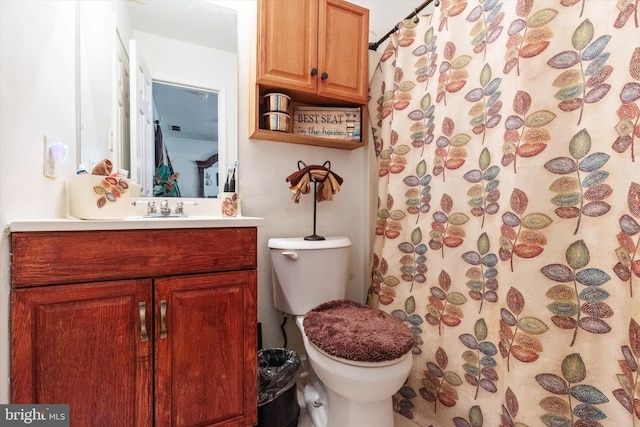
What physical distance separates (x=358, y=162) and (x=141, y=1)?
1.31m

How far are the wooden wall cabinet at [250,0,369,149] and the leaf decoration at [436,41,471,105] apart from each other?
44 cm

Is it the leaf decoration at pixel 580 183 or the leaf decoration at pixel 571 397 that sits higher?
the leaf decoration at pixel 580 183

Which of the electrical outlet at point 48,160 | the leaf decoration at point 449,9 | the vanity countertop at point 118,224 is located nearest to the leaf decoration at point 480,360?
the vanity countertop at point 118,224

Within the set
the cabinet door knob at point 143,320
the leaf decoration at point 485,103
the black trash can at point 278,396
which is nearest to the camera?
the cabinet door knob at point 143,320

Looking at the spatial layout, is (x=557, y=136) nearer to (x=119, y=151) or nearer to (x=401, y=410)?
(x=401, y=410)

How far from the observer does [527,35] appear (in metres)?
0.89

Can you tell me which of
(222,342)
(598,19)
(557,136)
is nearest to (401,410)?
(222,342)

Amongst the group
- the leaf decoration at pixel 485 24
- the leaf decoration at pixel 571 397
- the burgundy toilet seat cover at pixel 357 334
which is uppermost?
the leaf decoration at pixel 485 24

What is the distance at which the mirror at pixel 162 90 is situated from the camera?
46.0 inches

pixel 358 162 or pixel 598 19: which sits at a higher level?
pixel 598 19

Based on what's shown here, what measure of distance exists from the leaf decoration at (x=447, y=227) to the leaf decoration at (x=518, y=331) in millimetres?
279

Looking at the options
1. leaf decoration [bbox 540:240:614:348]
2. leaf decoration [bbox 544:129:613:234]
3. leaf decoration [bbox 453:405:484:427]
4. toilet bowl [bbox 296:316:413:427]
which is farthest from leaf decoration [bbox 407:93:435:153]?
leaf decoration [bbox 453:405:484:427]

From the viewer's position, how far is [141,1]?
1.28 m

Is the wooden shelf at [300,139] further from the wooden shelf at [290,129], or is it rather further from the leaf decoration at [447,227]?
the leaf decoration at [447,227]
